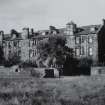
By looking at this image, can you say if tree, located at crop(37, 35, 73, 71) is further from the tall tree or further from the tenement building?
the tenement building

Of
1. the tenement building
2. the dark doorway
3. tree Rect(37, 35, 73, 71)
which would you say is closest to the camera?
the dark doorway

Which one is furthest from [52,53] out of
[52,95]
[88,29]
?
[52,95]

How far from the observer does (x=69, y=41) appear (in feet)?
228

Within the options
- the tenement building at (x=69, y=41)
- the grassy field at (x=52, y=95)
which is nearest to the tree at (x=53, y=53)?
the tenement building at (x=69, y=41)

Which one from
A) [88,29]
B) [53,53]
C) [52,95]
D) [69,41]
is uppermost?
[88,29]

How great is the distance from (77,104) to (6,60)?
5413 cm

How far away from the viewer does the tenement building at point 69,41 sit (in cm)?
6575

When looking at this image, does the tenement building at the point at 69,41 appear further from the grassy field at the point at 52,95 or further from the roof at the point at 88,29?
the grassy field at the point at 52,95

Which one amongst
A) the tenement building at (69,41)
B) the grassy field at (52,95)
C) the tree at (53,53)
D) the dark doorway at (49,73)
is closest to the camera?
the grassy field at (52,95)

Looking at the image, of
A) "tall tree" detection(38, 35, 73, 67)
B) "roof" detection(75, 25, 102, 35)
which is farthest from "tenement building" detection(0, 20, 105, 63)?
"tall tree" detection(38, 35, 73, 67)

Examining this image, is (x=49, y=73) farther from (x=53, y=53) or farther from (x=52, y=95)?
(x=52, y=95)

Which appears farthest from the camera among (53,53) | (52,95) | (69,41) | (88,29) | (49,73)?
(69,41)

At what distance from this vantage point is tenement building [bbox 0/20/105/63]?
65.8m

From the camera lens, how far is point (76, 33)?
6850 centimetres
